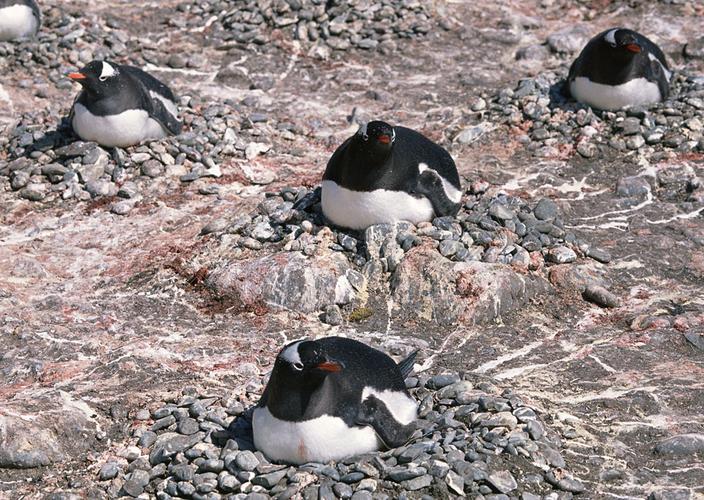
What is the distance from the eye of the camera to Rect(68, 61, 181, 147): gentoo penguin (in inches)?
468

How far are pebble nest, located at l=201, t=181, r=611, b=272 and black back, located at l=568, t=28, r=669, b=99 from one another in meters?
2.69

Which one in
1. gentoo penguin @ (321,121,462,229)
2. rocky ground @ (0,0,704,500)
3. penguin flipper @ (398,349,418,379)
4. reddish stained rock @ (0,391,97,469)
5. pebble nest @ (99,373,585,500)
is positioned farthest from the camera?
gentoo penguin @ (321,121,462,229)

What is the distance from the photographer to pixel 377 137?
31.3 feet

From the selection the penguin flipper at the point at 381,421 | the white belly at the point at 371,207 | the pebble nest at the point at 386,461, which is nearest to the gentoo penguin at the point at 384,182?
the white belly at the point at 371,207

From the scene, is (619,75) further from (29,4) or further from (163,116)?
(29,4)

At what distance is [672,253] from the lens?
10258 millimetres

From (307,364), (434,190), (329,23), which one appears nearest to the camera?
(307,364)

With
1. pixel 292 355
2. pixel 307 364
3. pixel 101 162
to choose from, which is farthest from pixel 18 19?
pixel 307 364

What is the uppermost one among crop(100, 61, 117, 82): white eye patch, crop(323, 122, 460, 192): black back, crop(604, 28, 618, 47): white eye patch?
crop(604, 28, 618, 47): white eye patch

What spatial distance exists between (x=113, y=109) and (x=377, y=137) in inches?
142

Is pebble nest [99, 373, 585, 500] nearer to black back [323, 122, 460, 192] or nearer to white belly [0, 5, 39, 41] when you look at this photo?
black back [323, 122, 460, 192]

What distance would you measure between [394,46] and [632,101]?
12.3 ft

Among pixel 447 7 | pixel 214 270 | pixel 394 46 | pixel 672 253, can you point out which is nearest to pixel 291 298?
pixel 214 270

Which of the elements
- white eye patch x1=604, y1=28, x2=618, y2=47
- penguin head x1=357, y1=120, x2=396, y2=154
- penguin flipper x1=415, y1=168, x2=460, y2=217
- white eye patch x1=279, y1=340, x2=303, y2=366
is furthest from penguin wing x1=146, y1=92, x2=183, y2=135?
white eye patch x1=279, y1=340, x2=303, y2=366
